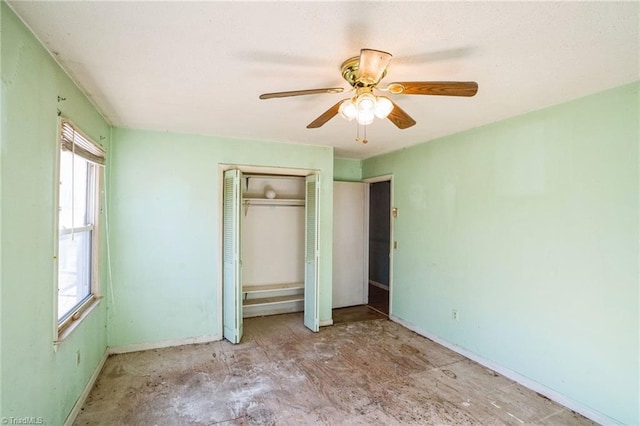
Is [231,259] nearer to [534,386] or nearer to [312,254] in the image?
[312,254]

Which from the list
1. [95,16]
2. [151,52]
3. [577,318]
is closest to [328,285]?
[577,318]

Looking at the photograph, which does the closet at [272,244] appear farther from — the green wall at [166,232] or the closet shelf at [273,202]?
the green wall at [166,232]

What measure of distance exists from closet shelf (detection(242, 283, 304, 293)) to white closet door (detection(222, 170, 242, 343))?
0.65 m

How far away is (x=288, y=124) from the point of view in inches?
122

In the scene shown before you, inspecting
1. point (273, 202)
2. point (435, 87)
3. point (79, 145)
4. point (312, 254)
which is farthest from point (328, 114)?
point (273, 202)

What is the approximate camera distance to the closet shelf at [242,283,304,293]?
14.0ft

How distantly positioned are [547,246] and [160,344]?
387 centimetres

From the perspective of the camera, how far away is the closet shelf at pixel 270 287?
4254mm

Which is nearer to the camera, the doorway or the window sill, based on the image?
the window sill

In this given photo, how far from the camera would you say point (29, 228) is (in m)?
1.57

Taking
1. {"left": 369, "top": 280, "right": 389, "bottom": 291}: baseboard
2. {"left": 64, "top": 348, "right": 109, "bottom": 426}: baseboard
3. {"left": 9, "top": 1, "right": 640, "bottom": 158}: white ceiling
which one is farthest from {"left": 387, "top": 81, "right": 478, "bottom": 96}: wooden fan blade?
{"left": 369, "top": 280, "right": 389, "bottom": 291}: baseboard

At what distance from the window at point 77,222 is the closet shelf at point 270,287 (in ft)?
5.92

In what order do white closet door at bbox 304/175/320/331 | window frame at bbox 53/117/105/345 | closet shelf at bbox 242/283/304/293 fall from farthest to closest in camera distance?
1. closet shelf at bbox 242/283/304/293
2. white closet door at bbox 304/175/320/331
3. window frame at bbox 53/117/105/345

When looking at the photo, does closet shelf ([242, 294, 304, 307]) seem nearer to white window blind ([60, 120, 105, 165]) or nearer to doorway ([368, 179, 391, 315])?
doorway ([368, 179, 391, 315])
